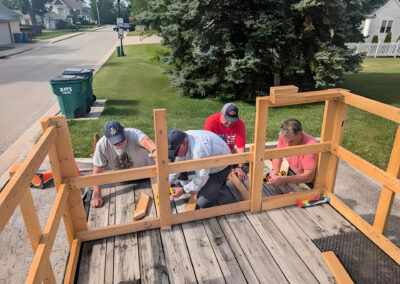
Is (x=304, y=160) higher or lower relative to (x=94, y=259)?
higher

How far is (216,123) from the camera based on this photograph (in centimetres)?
490

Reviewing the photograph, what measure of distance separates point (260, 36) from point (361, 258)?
23.3ft

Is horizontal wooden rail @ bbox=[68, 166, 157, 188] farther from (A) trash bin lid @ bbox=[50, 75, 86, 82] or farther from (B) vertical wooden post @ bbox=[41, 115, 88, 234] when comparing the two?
(A) trash bin lid @ bbox=[50, 75, 86, 82]

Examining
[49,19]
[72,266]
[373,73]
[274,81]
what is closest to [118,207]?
[72,266]

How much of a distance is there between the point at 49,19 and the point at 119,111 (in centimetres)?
7119

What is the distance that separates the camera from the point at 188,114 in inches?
381

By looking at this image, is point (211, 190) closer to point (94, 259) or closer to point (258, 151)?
point (258, 151)

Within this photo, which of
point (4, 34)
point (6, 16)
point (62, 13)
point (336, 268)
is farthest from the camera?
point (62, 13)

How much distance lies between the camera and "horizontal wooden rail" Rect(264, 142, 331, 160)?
11.6 ft

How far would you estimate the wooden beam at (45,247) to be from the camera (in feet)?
6.54

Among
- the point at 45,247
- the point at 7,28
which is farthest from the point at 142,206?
the point at 7,28

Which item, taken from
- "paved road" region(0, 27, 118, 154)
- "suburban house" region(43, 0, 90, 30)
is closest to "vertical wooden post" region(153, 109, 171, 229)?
"paved road" region(0, 27, 118, 154)

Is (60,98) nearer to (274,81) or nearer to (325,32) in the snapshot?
(274,81)

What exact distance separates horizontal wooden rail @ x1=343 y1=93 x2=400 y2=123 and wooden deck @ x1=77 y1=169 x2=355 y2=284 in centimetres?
131
